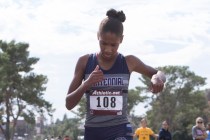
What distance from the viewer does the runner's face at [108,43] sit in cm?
550

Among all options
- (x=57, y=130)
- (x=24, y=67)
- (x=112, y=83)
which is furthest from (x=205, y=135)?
(x=57, y=130)

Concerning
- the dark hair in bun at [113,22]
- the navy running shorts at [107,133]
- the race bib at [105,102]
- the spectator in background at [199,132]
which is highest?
the spectator in background at [199,132]

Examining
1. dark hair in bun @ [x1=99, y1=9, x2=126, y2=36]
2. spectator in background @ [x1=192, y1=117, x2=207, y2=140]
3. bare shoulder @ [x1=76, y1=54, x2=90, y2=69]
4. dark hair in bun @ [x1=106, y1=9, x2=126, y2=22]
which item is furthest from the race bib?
spectator in background @ [x1=192, y1=117, x2=207, y2=140]

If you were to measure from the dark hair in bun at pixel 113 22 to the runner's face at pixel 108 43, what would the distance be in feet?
0.16

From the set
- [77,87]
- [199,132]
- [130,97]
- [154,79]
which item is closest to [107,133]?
[77,87]

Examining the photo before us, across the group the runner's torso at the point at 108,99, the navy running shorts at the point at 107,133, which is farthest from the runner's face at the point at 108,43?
the navy running shorts at the point at 107,133

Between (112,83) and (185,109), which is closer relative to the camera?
(112,83)

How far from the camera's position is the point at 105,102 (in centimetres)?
556

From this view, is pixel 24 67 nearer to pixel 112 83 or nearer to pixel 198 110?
pixel 198 110

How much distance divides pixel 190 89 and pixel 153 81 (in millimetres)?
73906

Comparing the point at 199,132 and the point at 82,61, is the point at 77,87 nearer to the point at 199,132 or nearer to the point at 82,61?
the point at 82,61

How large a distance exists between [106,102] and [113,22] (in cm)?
75

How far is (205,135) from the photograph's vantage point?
61.0 ft

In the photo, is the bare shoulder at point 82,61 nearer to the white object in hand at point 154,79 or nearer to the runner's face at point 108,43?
the runner's face at point 108,43
